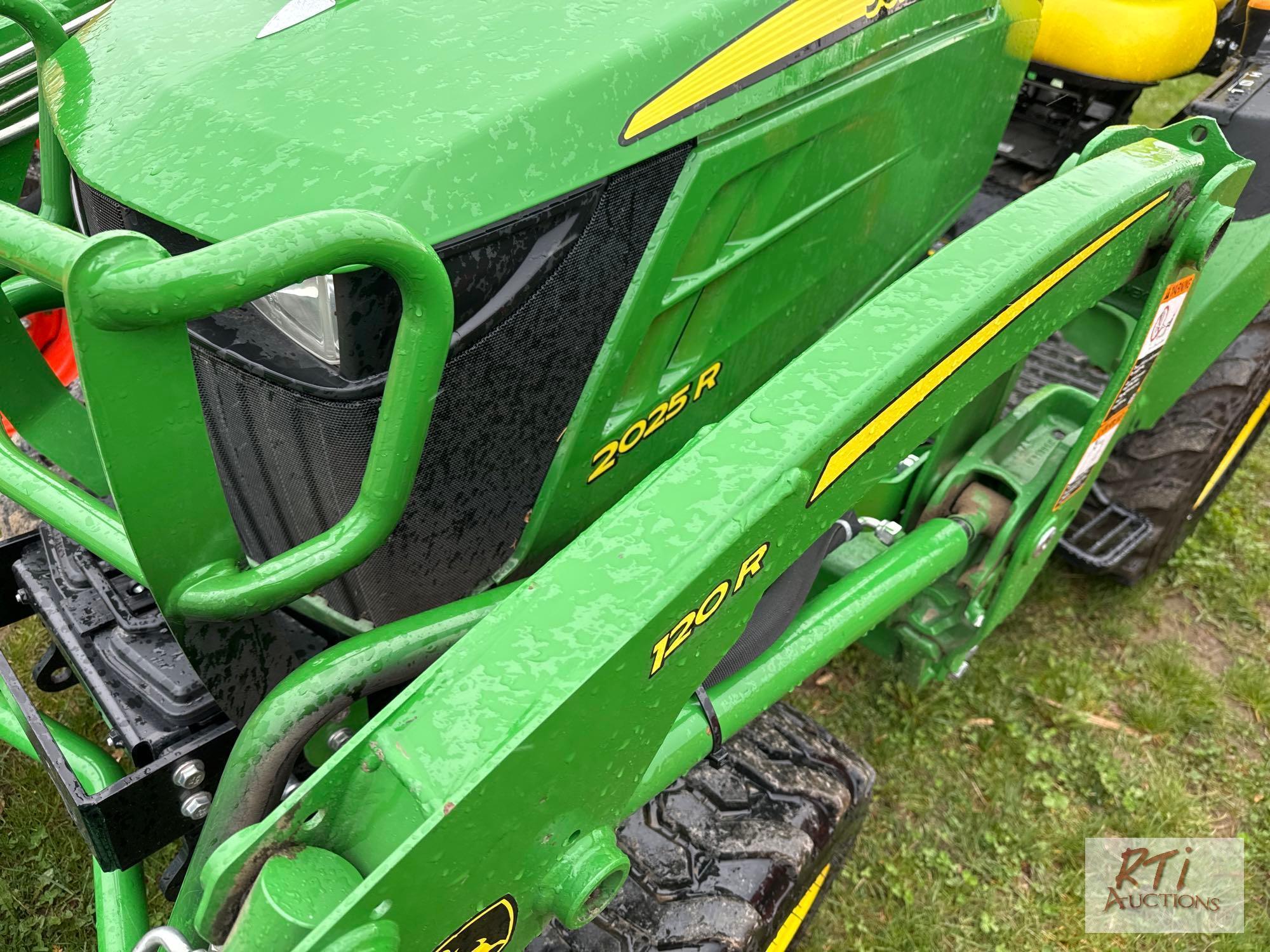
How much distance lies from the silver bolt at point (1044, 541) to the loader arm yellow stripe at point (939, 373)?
0.67m

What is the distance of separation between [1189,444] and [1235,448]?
353 millimetres

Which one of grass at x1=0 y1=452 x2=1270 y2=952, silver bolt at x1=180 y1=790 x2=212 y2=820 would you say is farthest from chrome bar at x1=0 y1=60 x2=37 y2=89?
silver bolt at x1=180 y1=790 x2=212 y2=820

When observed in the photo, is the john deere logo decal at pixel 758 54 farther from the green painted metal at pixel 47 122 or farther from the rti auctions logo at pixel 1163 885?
the rti auctions logo at pixel 1163 885

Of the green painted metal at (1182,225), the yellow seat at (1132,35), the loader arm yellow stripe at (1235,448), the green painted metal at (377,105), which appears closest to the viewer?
the green painted metal at (377,105)

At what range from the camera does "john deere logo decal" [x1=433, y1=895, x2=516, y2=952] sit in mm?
1101

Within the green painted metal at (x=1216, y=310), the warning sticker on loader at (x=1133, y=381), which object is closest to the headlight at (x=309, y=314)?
the warning sticker on loader at (x=1133, y=381)

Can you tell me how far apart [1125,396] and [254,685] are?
1.63 meters

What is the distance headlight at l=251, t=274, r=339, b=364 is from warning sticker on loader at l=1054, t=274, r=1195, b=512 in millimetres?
1438

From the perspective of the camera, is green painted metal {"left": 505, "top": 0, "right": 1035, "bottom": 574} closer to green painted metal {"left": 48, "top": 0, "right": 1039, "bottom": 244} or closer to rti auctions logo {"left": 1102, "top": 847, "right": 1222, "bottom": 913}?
green painted metal {"left": 48, "top": 0, "right": 1039, "bottom": 244}

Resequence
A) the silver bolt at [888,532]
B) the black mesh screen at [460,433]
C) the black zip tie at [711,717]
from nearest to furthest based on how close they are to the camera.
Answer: the black mesh screen at [460,433] < the black zip tie at [711,717] < the silver bolt at [888,532]

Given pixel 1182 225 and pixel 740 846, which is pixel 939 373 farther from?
pixel 740 846

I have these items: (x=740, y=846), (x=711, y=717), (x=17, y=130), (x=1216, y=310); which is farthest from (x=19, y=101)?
(x=1216, y=310)

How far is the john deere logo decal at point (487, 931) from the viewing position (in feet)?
3.61

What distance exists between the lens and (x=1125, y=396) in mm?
2023
